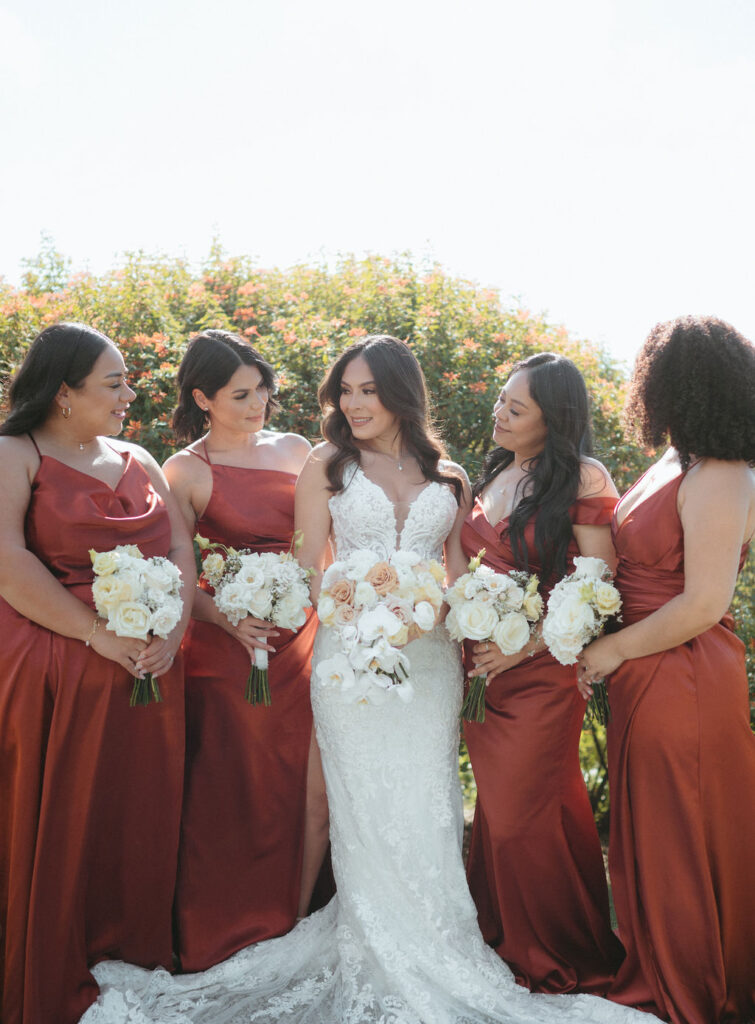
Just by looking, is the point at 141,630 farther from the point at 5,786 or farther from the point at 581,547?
the point at 581,547

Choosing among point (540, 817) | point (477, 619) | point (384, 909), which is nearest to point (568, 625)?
point (477, 619)

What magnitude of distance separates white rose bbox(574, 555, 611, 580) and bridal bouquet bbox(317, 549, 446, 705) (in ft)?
2.13

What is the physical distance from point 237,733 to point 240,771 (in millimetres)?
206

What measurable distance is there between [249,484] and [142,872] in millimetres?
2064

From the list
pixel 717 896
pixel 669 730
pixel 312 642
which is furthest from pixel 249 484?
pixel 717 896

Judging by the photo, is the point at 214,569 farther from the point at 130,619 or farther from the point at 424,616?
the point at 424,616

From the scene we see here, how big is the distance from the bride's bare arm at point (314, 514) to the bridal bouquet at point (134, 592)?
0.82 metres

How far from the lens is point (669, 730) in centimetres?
412

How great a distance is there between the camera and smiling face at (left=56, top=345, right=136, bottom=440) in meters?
4.40

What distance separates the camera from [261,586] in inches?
171

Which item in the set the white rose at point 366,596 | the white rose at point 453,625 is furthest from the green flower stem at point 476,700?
the white rose at point 366,596

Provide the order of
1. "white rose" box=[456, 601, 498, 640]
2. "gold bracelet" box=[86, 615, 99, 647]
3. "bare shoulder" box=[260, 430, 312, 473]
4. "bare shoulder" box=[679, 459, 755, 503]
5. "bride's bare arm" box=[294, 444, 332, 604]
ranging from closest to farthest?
"bare shoulder" box=[679, 459, 755, 503] → "white rose" box=[456, 601, 498, 640] → "gold bracelet" box=[86, 615, 99, 647] → "bride's bare arm" box=[294, 444, 332, 604] → "bare shoulder" box=[260, 430, 312, 473]

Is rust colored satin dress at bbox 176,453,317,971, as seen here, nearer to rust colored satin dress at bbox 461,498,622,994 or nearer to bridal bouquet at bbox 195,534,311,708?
bridal bouquet at bbox 195,534,311,708

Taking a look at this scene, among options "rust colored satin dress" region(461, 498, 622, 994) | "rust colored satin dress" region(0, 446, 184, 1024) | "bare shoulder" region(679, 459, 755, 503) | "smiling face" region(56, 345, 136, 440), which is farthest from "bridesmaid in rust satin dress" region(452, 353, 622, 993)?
"smiling face" region(56, 345, 136, 440)
